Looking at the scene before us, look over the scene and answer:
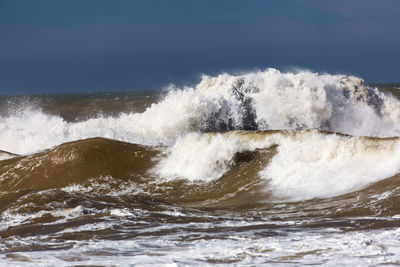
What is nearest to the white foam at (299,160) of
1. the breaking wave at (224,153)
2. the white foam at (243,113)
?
the breaking wave at (224,153)

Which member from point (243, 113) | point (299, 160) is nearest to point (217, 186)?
point (299, 160)

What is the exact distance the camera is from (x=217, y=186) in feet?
57.7

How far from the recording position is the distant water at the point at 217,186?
28.3ft

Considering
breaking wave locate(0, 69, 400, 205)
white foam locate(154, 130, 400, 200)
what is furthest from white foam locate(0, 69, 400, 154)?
white foam locate(154, 130, 400, 200)

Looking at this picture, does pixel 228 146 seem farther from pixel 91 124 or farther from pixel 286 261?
pixel 91 124

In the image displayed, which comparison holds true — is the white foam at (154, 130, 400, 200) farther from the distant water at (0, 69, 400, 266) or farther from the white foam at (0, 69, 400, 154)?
the white foam at (0, 69, 400, 154)

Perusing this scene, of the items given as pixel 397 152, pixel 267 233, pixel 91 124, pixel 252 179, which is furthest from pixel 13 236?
pixel 91 124

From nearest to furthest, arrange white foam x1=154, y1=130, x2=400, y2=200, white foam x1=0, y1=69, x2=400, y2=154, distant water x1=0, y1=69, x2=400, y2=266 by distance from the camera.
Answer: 1. distant water x1=0, y1=69, x2=400, y2=266
2. white foam x1=154, y1=130, x2=400, y2=200
3. white foam x1=0, y1=69, x2=400, y2=154

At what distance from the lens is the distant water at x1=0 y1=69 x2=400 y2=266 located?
339 inches

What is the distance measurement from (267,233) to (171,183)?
29.8 ft

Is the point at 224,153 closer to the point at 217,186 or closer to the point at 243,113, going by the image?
the point at 217,186

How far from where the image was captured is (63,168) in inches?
795

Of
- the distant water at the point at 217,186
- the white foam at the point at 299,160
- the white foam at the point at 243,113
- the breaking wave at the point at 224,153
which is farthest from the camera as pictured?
the white foam at the point at 243,113

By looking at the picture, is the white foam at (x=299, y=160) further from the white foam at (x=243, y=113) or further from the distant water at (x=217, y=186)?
the white foam at (x=243, y=113)
